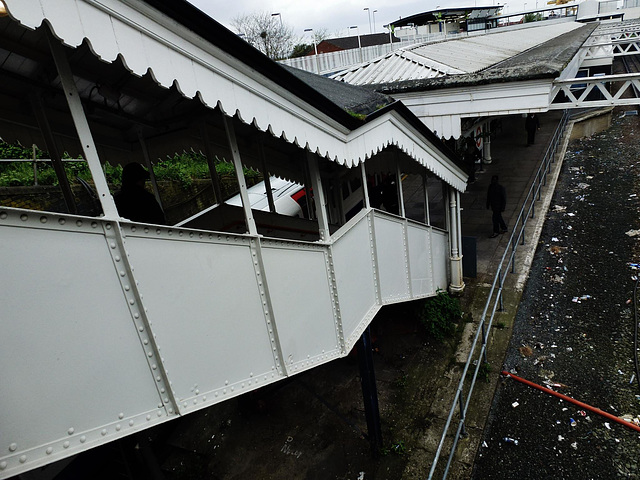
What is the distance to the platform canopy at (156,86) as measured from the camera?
1879 millimetres

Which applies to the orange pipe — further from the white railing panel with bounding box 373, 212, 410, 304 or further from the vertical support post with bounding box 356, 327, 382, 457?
the vertical support post with bounding box 356, 327, 382, 457

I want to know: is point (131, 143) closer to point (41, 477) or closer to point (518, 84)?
point (41, 477)

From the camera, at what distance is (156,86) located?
10.2 feet

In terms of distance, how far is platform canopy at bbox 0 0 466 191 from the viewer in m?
1.88

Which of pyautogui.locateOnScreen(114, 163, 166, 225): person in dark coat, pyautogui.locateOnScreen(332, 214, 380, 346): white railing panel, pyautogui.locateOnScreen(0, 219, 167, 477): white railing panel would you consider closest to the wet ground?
pyautogui.locateOnScreen(332, 214, 380, 346): white railing panel

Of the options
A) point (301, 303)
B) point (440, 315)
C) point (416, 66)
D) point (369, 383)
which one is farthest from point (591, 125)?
point (301, 303)

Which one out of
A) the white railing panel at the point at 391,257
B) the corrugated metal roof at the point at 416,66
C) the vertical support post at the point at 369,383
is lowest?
the vertical support post at the point at 369,383

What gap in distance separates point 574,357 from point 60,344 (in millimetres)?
7304

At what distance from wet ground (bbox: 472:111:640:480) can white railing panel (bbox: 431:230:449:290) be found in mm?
1577

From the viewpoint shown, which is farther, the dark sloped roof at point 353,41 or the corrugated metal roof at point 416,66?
the dark sloped roof at point 353,41

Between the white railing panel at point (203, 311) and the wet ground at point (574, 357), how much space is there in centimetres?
370

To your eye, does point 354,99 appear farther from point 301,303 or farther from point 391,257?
point 301,303

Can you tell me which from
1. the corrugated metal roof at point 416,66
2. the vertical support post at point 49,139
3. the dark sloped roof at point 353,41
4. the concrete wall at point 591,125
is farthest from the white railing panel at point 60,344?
the dark sloped roof at point 353,41

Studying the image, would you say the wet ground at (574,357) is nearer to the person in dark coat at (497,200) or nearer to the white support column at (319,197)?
the person in dark coat at (497,200)
